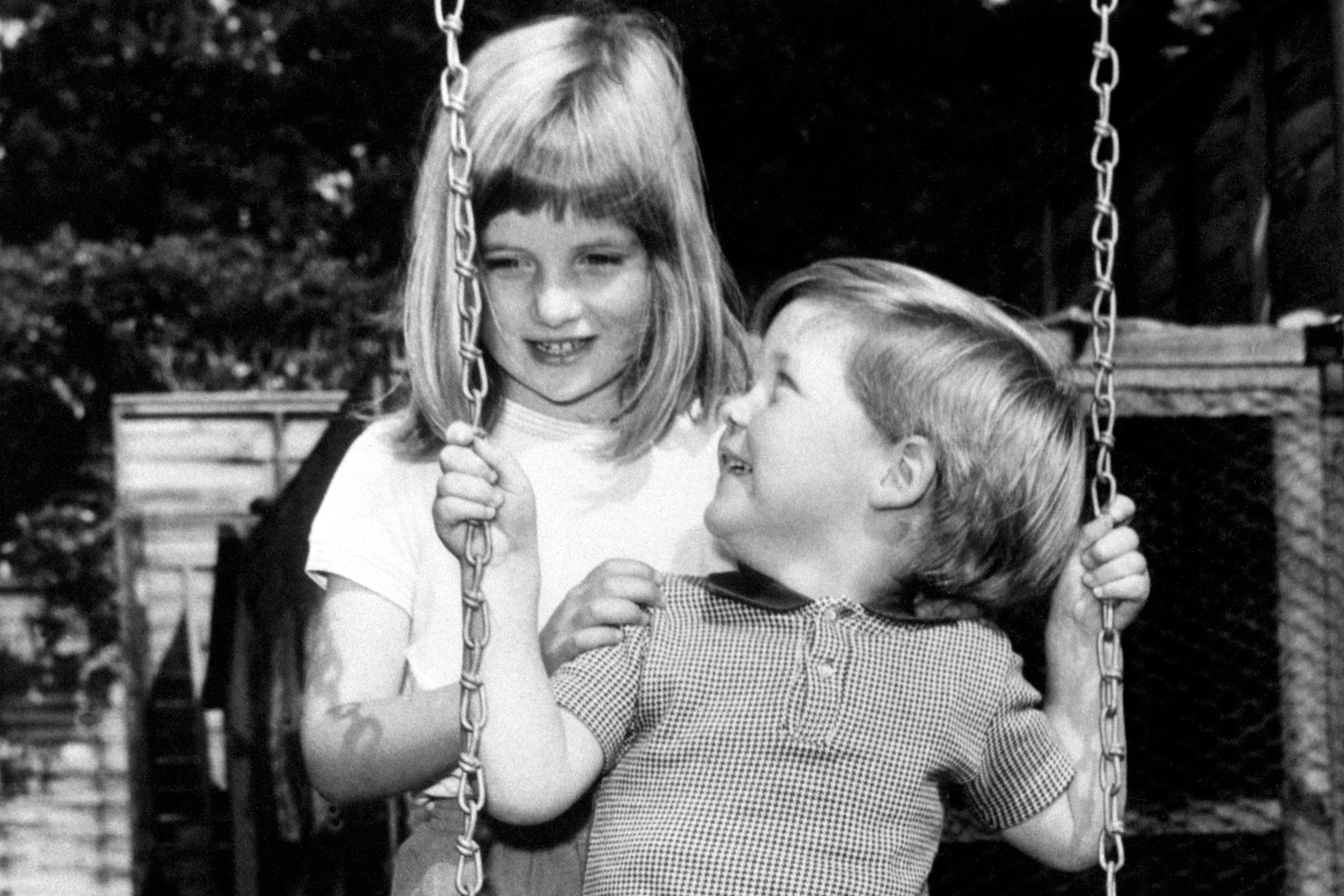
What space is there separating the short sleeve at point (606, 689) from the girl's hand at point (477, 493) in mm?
109

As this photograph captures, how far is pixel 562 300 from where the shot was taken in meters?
1.46

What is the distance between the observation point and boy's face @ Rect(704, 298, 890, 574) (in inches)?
52.7

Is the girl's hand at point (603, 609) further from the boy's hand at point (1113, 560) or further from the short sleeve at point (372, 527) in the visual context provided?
the boy's hand at point (1113, 560)

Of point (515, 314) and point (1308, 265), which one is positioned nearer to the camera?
point (515, 314)

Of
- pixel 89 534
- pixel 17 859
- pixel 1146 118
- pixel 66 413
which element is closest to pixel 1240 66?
pixel 1146 118

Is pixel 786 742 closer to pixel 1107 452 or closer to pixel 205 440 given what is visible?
pixel 1107 452

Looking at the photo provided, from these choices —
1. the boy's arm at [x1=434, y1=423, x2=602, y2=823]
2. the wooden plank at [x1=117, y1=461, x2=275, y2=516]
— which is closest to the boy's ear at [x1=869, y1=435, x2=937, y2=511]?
the boy's arm at [x1=434, y1=423, x2=602, y2=823]

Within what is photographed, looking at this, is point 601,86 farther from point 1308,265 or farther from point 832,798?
point 1308,265

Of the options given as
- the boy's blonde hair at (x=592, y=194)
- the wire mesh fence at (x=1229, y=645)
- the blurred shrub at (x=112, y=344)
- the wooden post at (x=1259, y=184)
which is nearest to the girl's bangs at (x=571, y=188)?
the boy's blonde hair at (x=592, y=194)

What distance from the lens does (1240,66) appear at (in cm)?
478

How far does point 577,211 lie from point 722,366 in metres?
0.21

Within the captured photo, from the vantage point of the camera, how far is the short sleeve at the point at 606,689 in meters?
1.28

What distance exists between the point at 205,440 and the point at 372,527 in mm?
5529

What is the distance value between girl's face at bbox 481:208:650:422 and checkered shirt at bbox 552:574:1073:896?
0.75ft
